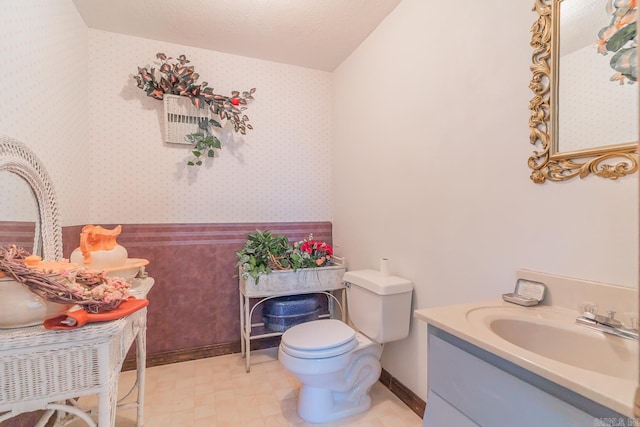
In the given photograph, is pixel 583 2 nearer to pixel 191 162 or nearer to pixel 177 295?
pixel 191 162

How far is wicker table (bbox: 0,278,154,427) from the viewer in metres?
0.84

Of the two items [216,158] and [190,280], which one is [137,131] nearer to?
[216,158]

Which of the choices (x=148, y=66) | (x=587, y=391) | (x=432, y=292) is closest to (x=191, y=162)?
(x=148, y=66)

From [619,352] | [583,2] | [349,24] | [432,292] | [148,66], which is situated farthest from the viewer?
[148,66]

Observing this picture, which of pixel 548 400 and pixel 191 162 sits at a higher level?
pixel 191 162

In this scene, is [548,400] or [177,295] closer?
[548,400]

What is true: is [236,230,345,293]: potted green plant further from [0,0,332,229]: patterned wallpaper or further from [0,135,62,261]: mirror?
[0,135,62,261]: mirror

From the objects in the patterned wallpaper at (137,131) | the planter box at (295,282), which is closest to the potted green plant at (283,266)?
the planter box at (295,282)

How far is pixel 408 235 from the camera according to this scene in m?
1.80

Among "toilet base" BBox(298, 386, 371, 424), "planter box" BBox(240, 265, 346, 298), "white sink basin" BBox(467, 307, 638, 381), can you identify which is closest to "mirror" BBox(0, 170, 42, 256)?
"planter box" BBox(240, 265, 346, 298)

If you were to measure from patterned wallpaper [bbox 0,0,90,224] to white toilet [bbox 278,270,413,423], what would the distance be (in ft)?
4.78

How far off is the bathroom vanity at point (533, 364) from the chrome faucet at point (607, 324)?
0.06 feet

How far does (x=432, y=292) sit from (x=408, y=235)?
0.36 meters

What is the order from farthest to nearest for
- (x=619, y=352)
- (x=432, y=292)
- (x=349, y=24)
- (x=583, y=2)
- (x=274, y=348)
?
(x=274, y=348) < (x=349, y=24) < (x=432, y=292) < (x=583, y=2) < (x=619, y=352)
